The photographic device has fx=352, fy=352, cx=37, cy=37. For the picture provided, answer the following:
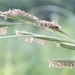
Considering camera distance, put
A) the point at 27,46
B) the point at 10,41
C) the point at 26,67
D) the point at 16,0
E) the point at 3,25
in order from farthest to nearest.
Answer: the point at 16,0, the point at 10,41, the point at 27,46, the point at 26,67, the point at 3,25

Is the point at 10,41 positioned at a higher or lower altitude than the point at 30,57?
higher

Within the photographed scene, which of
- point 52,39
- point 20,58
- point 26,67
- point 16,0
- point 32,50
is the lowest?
point 52,39

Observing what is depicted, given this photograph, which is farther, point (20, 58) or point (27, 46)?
point (27, 46)

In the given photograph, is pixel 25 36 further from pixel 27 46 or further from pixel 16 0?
pixel 16 0

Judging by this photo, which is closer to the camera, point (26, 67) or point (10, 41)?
point (26, 67)

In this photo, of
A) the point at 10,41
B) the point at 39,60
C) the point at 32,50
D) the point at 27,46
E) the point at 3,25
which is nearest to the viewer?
the point at 3,25

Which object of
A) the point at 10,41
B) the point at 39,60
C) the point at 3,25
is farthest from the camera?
the point at 10,41

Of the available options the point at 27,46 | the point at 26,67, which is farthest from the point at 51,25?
the point at 27,46

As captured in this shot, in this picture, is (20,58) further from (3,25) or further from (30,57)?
(3,25)

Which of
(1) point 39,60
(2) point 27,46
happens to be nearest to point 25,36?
(1) point 39,60
